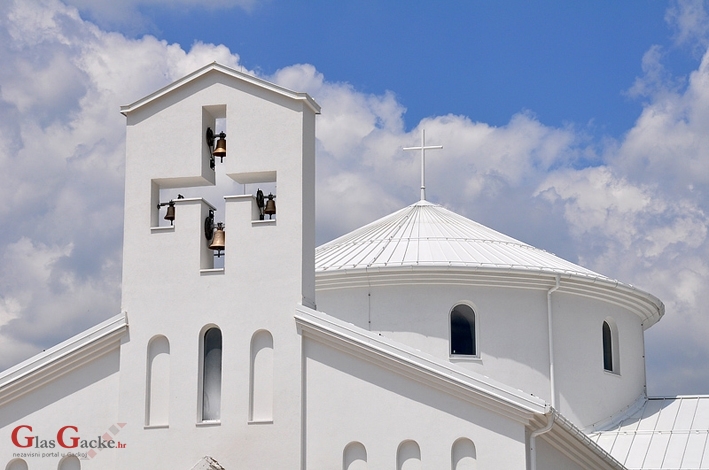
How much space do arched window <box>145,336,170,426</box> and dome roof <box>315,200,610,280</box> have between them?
728cm

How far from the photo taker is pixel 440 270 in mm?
27375

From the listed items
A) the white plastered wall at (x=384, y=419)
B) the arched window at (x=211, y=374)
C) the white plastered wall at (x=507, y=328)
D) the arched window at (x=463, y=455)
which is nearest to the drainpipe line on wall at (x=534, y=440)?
the white plastered wall at (x=384, y=419)

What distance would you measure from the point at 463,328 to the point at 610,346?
14.8 ft

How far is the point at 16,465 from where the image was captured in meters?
21.5

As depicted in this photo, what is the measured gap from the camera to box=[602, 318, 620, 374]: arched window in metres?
29.8

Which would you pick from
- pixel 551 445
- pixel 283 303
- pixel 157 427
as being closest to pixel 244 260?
pixel 283 303

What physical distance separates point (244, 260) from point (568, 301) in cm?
1028

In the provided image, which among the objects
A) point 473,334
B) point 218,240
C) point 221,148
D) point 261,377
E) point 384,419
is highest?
point 221,148

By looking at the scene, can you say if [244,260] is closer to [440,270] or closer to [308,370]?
[308,370]

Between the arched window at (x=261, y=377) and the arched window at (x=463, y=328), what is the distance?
7.66m

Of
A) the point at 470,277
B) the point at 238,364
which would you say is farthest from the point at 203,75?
the point at 470,277

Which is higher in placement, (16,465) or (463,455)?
(463,455)

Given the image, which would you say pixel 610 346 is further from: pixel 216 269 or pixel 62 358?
pixel 62 358

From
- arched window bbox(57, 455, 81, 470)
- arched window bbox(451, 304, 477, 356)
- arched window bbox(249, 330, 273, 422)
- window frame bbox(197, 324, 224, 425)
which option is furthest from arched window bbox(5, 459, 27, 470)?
arched window bbox(451, 304, 477, 356)
